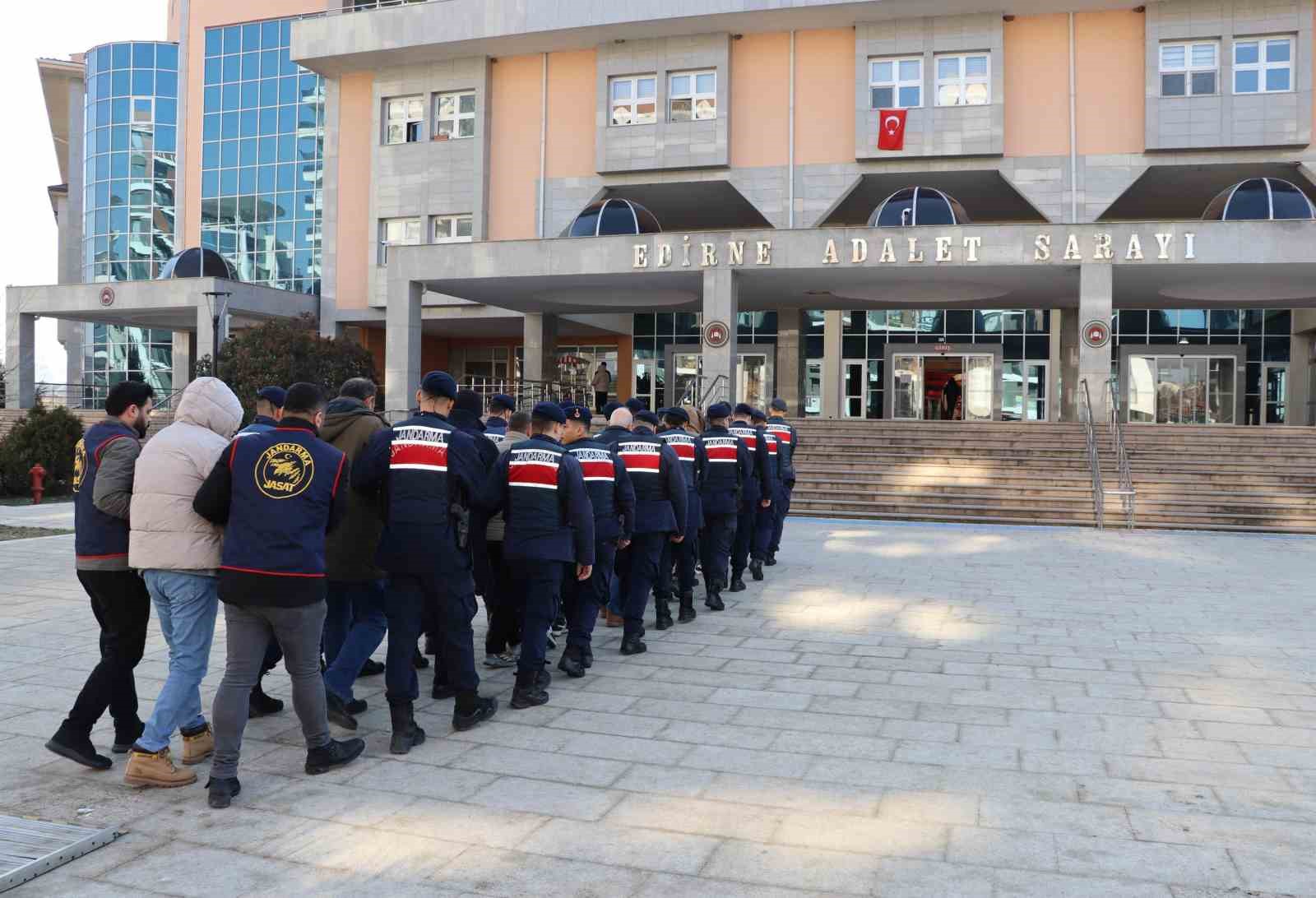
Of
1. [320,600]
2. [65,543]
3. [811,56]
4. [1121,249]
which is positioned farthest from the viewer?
[811,56]

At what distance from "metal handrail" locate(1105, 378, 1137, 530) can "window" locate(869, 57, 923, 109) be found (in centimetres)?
1221

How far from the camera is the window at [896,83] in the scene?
31141 millimetres

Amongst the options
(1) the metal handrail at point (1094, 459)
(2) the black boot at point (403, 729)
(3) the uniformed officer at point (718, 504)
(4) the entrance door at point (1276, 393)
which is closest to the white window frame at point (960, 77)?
(1) the metal handrail at point (1094, 459)

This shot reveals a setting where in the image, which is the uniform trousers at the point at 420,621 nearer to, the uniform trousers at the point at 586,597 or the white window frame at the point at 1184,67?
the uniform trousers at the point at 586,597

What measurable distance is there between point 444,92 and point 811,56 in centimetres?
1247

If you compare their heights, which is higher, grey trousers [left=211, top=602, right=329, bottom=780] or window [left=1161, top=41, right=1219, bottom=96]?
window [left=1161, top=41, right=1219, bottom=96]

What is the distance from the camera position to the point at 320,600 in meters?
5.03

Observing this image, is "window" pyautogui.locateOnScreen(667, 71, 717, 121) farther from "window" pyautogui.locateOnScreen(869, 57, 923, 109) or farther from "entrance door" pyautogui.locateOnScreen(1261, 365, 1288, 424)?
"entrance door" pyautogui.locateOnScreen(1261, 365, 1288, 424)

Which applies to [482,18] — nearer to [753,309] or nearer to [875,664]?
[753,309]

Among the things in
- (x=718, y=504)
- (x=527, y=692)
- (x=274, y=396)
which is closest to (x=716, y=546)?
(x=718, y=504)

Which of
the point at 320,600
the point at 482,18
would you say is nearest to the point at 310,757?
the point at 320,600

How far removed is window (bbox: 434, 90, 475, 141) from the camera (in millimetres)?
35531

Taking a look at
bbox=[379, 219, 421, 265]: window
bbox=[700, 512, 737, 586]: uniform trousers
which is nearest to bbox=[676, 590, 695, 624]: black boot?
bbox=[700, 512, 737, 586]: uniform trousers

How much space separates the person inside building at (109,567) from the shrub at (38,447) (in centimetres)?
1710
